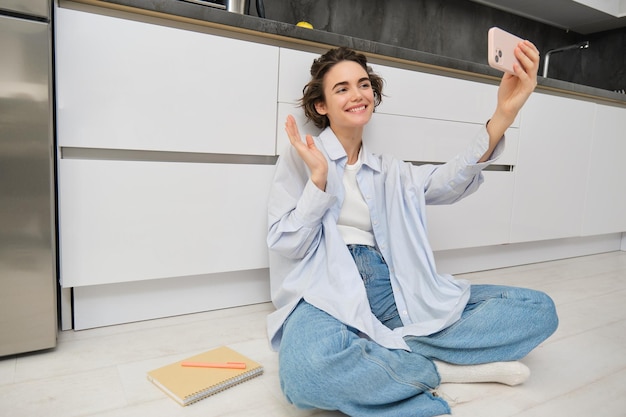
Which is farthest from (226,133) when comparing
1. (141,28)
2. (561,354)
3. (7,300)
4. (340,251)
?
(561,354)

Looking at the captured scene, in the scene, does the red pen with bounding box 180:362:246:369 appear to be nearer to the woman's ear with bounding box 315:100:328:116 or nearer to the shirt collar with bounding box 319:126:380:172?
the shirt collar with bounding box 319:126:380:172

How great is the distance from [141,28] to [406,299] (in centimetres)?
97

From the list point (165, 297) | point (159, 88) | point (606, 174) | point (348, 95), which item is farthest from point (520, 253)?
point (159, 88)

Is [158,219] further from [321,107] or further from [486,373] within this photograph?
[486,373]

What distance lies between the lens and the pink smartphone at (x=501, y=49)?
3.23 ft

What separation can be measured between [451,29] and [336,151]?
5.34 feet

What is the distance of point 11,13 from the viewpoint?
1020 mm

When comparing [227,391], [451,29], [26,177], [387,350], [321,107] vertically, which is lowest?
[227,391]

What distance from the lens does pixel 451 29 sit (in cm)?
256

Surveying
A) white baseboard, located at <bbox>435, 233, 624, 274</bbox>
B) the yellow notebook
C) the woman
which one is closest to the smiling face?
the woman

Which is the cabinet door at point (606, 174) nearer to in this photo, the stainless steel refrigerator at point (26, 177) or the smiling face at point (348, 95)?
the smiling face at point (348, 95)

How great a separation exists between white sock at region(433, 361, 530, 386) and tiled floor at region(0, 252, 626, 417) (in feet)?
0.06

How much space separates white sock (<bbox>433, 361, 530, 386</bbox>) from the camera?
3.54 ft

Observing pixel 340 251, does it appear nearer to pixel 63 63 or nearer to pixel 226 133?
pixel 226 133
